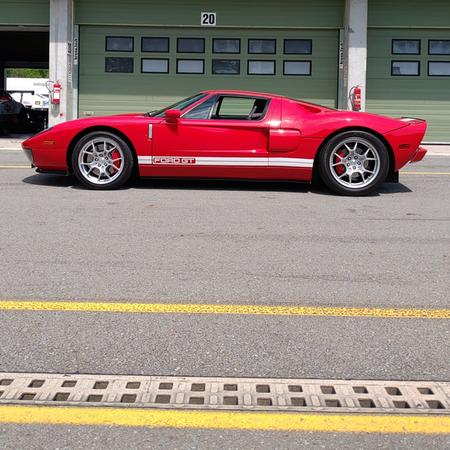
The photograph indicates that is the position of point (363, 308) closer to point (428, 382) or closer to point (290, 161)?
point (428, 382)

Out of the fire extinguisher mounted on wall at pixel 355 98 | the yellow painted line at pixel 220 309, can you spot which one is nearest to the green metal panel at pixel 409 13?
the fire extinguisher mounted on wall at pixel 355 98

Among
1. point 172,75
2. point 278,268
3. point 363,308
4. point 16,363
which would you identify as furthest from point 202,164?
point 172,75

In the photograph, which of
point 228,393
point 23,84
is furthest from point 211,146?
point 23,84

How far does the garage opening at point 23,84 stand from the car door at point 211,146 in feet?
40.3

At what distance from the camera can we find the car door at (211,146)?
27.3ft

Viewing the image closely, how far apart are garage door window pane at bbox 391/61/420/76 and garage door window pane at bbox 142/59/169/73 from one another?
607cm

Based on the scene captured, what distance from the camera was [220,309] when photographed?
4383mm

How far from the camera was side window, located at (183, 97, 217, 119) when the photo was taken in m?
8.45

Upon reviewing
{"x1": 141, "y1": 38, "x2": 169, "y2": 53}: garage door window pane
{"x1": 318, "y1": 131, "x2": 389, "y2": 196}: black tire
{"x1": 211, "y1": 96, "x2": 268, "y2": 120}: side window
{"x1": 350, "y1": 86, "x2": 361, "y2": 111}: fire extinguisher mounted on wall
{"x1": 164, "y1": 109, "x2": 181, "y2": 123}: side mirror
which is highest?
{"x1": 141, "y1": 38, "x2": 169, "y2": 53}: garage door window pane

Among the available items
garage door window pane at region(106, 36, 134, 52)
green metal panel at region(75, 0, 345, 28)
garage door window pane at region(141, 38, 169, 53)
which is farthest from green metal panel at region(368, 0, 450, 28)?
garage door window pane at region(106, 36, 134, 52)

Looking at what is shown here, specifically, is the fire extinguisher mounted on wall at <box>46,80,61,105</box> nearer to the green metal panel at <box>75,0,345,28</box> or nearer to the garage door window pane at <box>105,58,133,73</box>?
the garage door window pane at <box>105,58,133,73</box>

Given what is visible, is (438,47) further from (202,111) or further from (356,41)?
(202,111)

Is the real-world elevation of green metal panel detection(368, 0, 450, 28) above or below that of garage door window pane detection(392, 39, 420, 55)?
above

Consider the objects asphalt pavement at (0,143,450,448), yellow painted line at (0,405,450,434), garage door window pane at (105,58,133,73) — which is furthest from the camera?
garage door window pane at (105,58,133,73)
